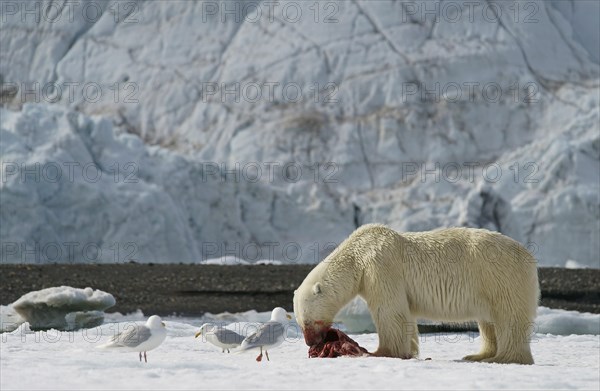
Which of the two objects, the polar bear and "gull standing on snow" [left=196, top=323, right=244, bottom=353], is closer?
"gull standing on snow" [left=196, top=323, right=244, bottom=353]

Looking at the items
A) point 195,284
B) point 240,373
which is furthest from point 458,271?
point 195,284

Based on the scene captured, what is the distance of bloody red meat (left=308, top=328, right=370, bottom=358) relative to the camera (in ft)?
33.1

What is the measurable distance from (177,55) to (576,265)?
2137cm

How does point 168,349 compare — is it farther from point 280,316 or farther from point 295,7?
point 295,7

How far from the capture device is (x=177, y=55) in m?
46.3

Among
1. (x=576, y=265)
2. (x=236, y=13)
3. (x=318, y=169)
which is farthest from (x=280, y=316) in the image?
(x=236, y=13)

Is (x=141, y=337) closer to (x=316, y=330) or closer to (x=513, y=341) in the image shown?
(x=316, y=330)

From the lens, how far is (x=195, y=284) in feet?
89.9

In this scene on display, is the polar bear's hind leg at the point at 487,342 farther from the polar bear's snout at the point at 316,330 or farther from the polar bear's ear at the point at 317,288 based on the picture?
the polar bear's ear at the point at 317,288

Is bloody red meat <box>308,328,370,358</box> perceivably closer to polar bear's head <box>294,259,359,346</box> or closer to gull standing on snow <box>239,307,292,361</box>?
polar bear's head <box>294,259,359,346</box>

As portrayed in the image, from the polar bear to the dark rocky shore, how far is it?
11.1 meters

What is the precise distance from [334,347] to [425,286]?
48.2 inches

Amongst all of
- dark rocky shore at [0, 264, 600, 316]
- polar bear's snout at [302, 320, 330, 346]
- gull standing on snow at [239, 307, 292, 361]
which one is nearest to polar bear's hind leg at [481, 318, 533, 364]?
polar bear's snout at [302, 320, 330, 346]

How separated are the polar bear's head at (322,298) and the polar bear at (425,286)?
0.4 inches
